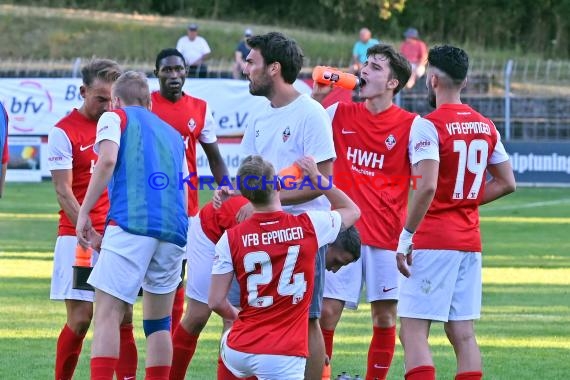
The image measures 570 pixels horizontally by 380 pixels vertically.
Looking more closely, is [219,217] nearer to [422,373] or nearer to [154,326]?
[154,326]

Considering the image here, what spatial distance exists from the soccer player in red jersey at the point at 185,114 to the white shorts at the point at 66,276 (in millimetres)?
984

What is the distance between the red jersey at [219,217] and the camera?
303 inches

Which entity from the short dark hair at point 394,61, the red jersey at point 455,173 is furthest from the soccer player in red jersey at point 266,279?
the short dark hair at point 394,61

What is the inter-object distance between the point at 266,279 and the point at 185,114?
9.46 feet

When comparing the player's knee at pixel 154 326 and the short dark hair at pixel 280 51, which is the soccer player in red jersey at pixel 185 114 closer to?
the player's knee at pixel 154 326

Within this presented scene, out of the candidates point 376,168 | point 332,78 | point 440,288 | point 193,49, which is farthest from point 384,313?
point 193,49

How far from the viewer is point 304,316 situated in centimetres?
649

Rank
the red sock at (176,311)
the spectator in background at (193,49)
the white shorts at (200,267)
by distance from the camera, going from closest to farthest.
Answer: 1. the white shorts at (200,267)
2. the red sock at (176,311)
3. the spectator in background at (193,49)

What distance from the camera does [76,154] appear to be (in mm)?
7965

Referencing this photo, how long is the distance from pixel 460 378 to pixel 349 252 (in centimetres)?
100

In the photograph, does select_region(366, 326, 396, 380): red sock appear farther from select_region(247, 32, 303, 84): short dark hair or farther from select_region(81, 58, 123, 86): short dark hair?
select_region(81, 58, 123, 86): short dark hair

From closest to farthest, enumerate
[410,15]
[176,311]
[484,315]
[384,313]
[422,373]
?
[422,373] → [384,313] → [176,311] → [484,315] → [410,15]

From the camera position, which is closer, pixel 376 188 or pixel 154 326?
pixel 154 326

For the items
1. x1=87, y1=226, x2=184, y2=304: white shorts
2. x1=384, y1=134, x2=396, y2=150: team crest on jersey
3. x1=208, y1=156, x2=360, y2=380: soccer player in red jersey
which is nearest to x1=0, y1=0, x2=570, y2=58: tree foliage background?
x1=384, y1=134, x2=396, y2=150: team crest on jersey
